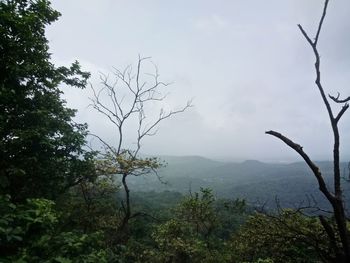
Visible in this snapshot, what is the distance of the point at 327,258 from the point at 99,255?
12.1ft

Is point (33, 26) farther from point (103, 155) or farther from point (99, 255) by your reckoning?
point (99, 255)

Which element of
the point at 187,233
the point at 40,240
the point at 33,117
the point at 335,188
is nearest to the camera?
the point at 335,188

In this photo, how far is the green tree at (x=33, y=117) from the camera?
34.7ft

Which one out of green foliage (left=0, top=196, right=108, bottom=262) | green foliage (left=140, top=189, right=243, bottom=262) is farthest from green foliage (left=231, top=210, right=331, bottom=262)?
green foliage (left=140, top=189, right=243, bottom=262)

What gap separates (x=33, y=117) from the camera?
441 inches

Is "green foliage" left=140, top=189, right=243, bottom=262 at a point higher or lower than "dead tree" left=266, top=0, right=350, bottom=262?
lower

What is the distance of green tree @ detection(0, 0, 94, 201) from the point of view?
10562mm

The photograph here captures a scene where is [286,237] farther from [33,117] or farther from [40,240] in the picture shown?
[33,117]

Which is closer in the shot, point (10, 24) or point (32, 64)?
point (10, 24)

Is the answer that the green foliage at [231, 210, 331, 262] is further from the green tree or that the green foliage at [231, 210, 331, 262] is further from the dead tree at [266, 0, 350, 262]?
the green tree

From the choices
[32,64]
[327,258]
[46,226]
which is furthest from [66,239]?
[32,64]

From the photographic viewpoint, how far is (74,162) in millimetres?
12758

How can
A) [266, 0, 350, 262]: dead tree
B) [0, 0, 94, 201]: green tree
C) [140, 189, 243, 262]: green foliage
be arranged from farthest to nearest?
[140, 189, 243, 262]: green foliage, [0, 0, 94, 201]: green tree, [266, 0, 350, 262]: dead tree

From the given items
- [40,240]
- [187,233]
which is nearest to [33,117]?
[40,240]
